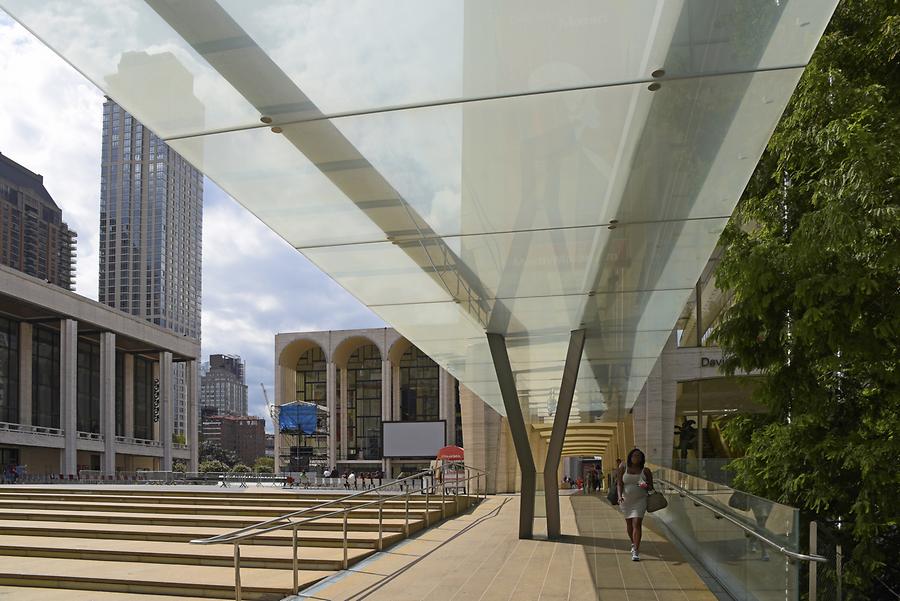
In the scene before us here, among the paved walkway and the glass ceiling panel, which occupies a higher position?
the glass ceiling panel

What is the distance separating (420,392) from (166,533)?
86289 millimetres

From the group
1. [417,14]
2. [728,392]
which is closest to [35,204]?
[728,392]

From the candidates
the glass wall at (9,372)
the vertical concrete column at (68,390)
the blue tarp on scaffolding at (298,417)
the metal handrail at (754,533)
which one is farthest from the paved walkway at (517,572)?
the blue tarp on scaffolding at (298,417)

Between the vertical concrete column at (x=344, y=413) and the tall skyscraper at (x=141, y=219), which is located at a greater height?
the tall skyscraper at (x=141, y=219)

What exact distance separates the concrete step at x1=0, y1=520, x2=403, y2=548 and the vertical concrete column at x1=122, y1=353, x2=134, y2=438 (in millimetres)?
57141

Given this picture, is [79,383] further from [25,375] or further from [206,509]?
[206,509]

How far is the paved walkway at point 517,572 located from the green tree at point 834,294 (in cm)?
175

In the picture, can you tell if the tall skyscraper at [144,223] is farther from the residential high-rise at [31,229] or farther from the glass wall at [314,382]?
the glass wall at [314,382]

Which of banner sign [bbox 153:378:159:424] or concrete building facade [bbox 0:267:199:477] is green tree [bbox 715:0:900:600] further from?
banner sign [bbox 153:378:159:424]

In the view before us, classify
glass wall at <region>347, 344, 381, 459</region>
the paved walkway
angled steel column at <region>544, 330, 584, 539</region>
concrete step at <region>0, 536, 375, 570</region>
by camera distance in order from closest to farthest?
the paved walkway, concrete step at <region>0, 536, 375, 570</region>, angled steel column at <region>544, 330, 584, 539</region>, glass wall at <region>347, 344, 381, 459</region>

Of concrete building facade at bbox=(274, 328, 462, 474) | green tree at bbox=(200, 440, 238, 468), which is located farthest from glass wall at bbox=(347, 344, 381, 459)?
green tree at bbox=(200, 440, 238, 468)

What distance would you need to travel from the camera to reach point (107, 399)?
65438 mm

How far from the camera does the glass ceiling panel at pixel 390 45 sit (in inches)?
145

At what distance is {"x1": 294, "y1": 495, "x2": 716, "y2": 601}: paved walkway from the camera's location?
336 inches
